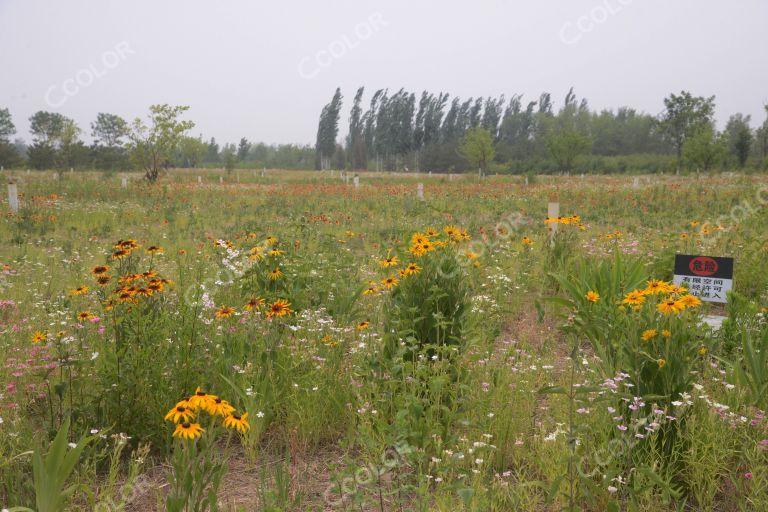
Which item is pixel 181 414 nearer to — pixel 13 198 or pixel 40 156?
pixel 13 198

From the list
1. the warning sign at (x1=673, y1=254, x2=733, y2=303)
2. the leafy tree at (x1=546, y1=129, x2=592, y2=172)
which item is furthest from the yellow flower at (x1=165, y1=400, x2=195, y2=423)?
the leafy tree at (x1=546, y1=129, x2=592, y2=172)

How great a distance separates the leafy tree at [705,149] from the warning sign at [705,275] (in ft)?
124

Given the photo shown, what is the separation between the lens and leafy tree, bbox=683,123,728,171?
3647 cm

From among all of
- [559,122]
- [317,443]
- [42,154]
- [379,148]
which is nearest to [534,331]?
[317,443]

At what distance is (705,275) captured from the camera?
173 inches

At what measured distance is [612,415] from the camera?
8.71 ft

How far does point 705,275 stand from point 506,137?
256ft

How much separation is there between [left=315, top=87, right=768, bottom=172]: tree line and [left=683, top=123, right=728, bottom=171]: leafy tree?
421cm

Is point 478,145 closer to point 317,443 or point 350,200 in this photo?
point 350,200

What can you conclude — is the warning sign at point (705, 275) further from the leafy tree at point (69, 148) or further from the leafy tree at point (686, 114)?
the leafy tree at point (686, 114)

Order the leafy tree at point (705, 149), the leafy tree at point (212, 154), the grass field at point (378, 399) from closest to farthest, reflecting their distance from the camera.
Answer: the grass field at point (378, 399) < the leafy tree at point (705, 149) < the leafy tree at point (212, 154)

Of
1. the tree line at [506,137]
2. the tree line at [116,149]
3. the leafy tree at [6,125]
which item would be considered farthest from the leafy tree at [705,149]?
the leafy tree at [6,125]

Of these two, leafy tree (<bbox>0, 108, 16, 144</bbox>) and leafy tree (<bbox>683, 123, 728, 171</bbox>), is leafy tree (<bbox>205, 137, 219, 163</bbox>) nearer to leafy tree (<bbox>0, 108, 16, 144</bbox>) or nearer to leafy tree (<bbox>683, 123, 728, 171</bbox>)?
→ leafy tree (<bbox>0, 108, 16, 144</bbox>)

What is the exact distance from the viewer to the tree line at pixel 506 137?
145ft
